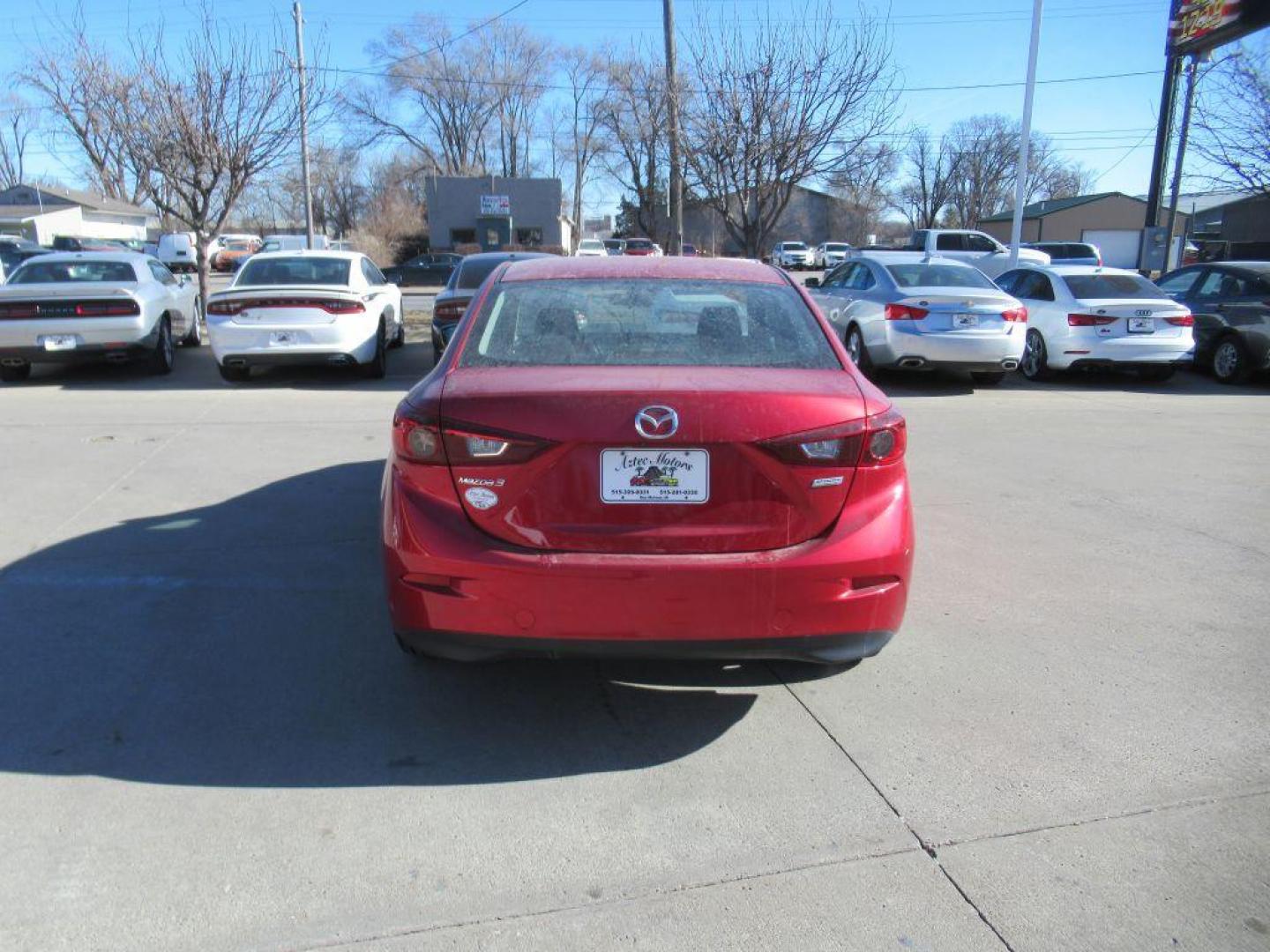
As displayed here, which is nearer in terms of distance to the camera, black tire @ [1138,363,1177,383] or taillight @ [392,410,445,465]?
taillight @ [392,410,445,465]

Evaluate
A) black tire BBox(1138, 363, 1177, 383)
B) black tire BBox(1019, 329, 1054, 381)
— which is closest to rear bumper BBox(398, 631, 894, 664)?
black tire BBox(1019, 329, 1054, 381)

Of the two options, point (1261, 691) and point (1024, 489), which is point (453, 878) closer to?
point (1261, 691)

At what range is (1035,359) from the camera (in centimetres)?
1242

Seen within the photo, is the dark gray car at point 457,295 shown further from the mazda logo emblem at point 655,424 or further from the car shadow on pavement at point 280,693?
the mazda logo emblem at point 655,424

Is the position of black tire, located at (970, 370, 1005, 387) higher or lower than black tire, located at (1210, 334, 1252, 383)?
lower

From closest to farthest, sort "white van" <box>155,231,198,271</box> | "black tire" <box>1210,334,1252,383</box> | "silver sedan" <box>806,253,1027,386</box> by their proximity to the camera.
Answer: "silver sedan" <box>806,253,1027,386</box>
"black tire" <box>1210,334,1252,383</box>
"white van" <box>155,231,198,271</box>

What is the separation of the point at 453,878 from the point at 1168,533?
4.88 m

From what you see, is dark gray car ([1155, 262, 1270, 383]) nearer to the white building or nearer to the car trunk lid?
the car trunk lid

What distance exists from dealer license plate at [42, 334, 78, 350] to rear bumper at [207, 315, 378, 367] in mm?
1610

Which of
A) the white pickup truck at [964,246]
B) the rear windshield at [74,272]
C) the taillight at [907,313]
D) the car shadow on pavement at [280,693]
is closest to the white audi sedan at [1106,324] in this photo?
the taillight at [907,313]

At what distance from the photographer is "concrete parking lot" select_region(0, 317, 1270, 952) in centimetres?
240

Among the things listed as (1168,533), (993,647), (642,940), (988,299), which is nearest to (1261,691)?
(993,647)

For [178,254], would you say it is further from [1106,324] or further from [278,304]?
[1106,324]

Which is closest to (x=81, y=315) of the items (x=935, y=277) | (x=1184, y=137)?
(x=935, y=277)
